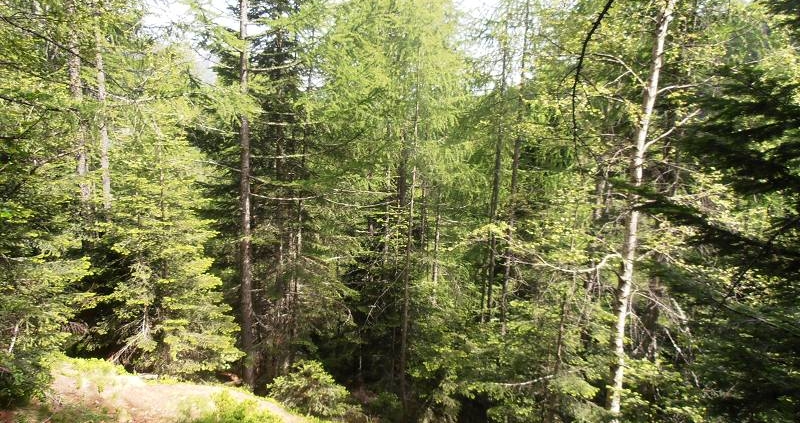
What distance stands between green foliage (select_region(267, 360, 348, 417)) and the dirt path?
705 mm

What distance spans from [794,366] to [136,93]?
9.54 m

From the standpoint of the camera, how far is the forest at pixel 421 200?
446 centimetres

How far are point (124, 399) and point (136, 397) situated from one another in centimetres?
24

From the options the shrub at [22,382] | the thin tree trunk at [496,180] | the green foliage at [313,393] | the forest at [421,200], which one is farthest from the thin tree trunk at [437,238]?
the shrub at [22,382]

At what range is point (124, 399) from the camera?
889cm

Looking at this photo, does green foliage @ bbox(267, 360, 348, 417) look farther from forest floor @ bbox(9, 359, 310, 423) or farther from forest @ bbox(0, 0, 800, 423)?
forest floor @ bbox(9, 359, 310, 423)

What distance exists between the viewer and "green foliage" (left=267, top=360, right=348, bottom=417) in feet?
34.7

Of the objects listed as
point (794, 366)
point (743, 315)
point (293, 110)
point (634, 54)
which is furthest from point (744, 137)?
point (293, 110)

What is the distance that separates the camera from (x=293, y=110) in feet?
40.1

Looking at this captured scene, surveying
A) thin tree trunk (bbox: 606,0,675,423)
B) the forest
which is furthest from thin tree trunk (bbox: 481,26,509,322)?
thin tree trunk (bbox: 606,0,675,423)

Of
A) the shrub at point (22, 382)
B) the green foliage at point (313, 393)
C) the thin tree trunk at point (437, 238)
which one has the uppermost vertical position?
the thin tree trunk at point (437, 238)

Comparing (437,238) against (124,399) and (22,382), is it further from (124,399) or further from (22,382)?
(22,382)

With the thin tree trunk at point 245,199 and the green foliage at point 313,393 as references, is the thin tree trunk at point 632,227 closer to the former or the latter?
the green foliage at point 313,393

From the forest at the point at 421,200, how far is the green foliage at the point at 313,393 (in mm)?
116
